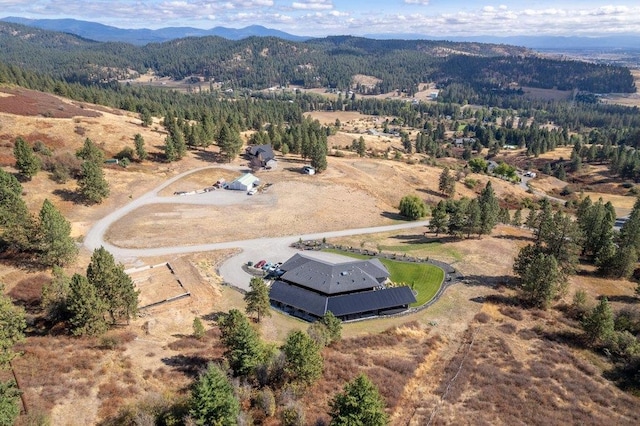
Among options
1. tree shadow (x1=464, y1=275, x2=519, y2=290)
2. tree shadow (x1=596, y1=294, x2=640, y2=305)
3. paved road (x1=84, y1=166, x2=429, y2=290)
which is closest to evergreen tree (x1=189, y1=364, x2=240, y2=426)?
paved road (x1=84, y1=166, x2=429, y2=290)

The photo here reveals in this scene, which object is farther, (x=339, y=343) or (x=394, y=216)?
(x=394, y=216)

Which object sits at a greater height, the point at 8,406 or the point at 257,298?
the point at 8,406

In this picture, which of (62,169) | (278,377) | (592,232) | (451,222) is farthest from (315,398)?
(62,169)

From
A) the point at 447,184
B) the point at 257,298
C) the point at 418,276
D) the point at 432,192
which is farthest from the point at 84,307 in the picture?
the point at 447,184

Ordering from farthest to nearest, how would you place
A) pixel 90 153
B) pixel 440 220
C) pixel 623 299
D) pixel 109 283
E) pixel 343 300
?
pixel 90 153, pixel 440 220, pixel 623 299, pixel 343 300, pixel 109 283

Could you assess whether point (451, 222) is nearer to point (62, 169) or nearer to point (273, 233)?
point (273, 233)

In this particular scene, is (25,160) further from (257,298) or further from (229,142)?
(257,298)

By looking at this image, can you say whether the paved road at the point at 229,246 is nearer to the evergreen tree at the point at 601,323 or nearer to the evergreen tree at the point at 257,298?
the evergreen tree at the point at 257,298
